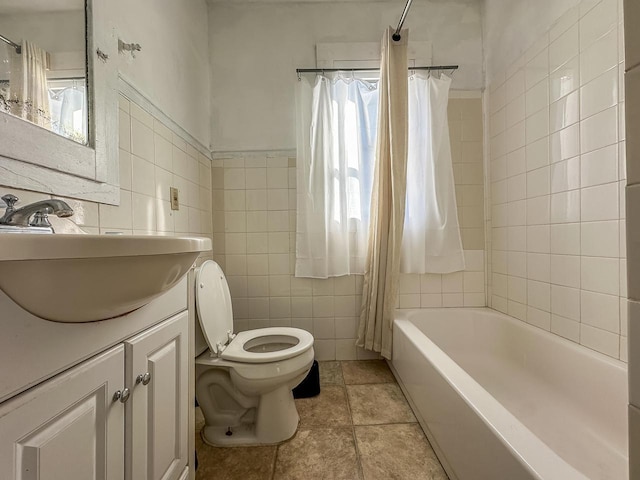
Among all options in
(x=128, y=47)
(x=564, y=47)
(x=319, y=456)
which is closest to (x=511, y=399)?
(x=319, y=456)

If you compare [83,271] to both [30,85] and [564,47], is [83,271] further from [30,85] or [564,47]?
[564,47]

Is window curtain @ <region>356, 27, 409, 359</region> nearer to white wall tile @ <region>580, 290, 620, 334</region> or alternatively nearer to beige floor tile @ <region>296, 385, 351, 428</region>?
beige floor tile @ <region>296, 385, 351, 428</region>

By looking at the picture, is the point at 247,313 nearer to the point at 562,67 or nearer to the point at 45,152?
the point at 45,152

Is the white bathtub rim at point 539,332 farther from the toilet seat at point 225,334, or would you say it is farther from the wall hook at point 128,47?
the wall hook at point 128,47

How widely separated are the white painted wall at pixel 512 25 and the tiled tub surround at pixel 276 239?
0.87 ft

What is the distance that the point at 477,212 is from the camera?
6.27 feet

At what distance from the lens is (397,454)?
1.16 m

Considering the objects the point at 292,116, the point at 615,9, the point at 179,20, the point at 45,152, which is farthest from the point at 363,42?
the point at 45,152

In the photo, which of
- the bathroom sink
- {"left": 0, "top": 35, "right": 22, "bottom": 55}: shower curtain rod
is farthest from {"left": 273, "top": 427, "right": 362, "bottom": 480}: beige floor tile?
{"left": 0, "top": 35, "right": 22, "bottom": 55}: shower curtain rod

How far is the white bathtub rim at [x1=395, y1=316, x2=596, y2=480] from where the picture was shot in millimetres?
608

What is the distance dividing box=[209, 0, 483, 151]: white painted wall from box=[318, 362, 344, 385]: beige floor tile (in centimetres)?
146

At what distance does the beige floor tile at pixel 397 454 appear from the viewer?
107cm

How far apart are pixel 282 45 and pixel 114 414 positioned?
2.09 metres

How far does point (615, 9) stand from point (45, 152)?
1.95m
